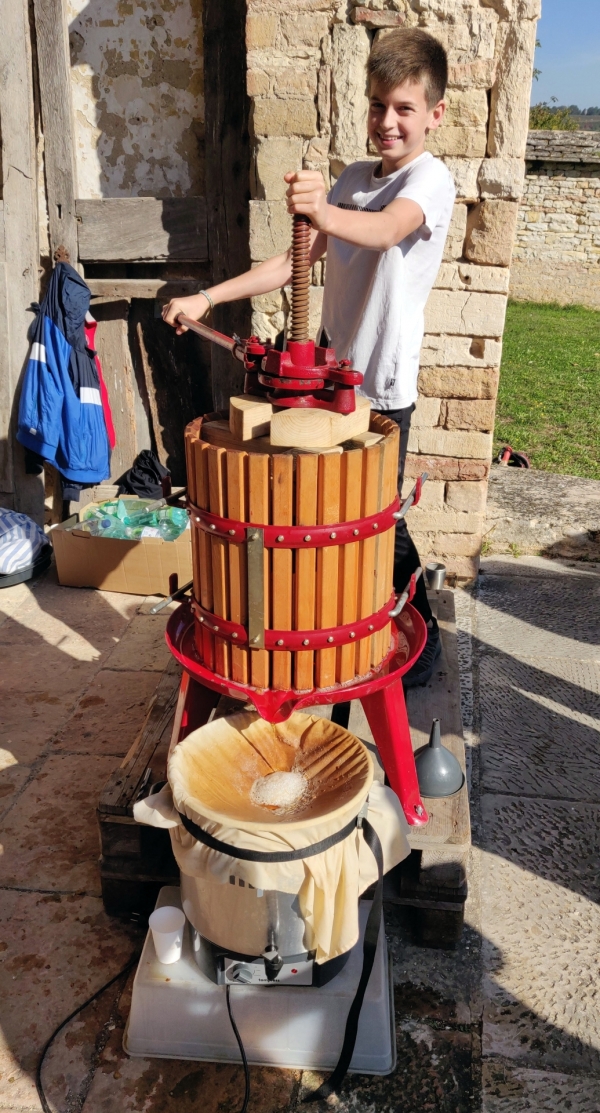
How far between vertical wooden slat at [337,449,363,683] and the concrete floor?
2.91 ft

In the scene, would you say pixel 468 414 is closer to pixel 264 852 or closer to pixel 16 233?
pixel 16 233

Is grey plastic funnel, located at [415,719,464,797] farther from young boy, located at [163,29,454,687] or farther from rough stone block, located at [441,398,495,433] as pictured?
rough stone block, located at [441,398,495,433]

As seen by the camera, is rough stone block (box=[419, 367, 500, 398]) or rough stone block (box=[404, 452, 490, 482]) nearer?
rough stone block (box=[419, 367, 500, 398])

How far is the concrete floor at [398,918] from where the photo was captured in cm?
210

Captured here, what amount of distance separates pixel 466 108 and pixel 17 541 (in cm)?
331

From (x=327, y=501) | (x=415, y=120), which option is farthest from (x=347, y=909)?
(x=415, y=120)

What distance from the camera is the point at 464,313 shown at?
4320mm

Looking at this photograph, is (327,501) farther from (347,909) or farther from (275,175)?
(275,175)

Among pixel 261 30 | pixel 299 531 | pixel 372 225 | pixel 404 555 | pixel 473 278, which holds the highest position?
pixel 261 30

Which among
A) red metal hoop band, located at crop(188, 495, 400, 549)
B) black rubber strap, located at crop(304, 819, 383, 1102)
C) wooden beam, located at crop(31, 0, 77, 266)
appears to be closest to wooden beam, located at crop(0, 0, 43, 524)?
wooden beam, located at crop(31, 0, 77, 266)

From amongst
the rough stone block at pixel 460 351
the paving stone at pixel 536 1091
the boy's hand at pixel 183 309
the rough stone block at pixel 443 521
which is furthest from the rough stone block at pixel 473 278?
the paving stone at pixel 536 1091

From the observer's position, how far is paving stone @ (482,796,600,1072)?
2.22m

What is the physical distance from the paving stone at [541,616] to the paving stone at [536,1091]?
226 centimetres

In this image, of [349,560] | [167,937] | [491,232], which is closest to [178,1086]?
[167,937]
